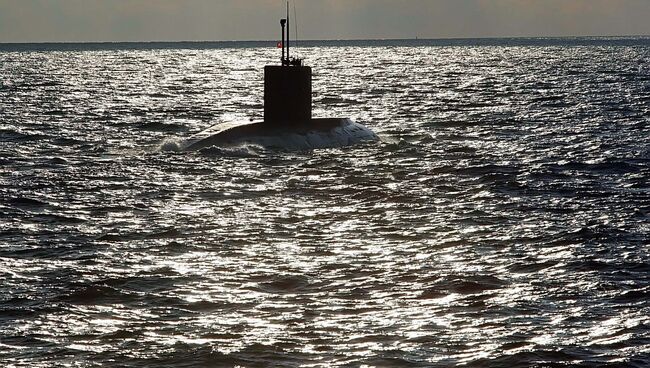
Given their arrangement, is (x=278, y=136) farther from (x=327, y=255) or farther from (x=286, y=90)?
(x=327, y=255)

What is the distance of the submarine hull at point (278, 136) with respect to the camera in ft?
112

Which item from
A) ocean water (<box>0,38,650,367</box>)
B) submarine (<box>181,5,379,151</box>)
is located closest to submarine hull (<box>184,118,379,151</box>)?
submarine (<box>181,5,379,151</box>)

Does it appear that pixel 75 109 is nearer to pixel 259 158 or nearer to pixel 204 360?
pixel 259 158

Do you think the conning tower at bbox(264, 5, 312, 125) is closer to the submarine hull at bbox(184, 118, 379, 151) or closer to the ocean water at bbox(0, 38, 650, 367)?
the submarine hull at bbox(184, 118, 379, 151)

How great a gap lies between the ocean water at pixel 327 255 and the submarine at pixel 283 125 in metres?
1.08

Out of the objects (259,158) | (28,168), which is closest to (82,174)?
(28,168)

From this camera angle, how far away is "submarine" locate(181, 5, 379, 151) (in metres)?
34.0

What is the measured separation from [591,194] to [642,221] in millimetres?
4082

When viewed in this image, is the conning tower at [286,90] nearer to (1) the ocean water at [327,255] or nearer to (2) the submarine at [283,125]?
(2) the submarine at [283,125]

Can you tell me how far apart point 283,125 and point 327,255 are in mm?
16837

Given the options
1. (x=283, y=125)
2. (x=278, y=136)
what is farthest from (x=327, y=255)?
(x=283, y=125)

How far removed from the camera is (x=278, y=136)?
1348 inches

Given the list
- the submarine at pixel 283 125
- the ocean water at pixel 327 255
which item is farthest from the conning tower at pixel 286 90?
the ocean water at pixel 327 255

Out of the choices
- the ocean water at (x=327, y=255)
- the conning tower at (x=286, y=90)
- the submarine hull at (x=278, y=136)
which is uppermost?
the conning tower at (x=286, y=90)
